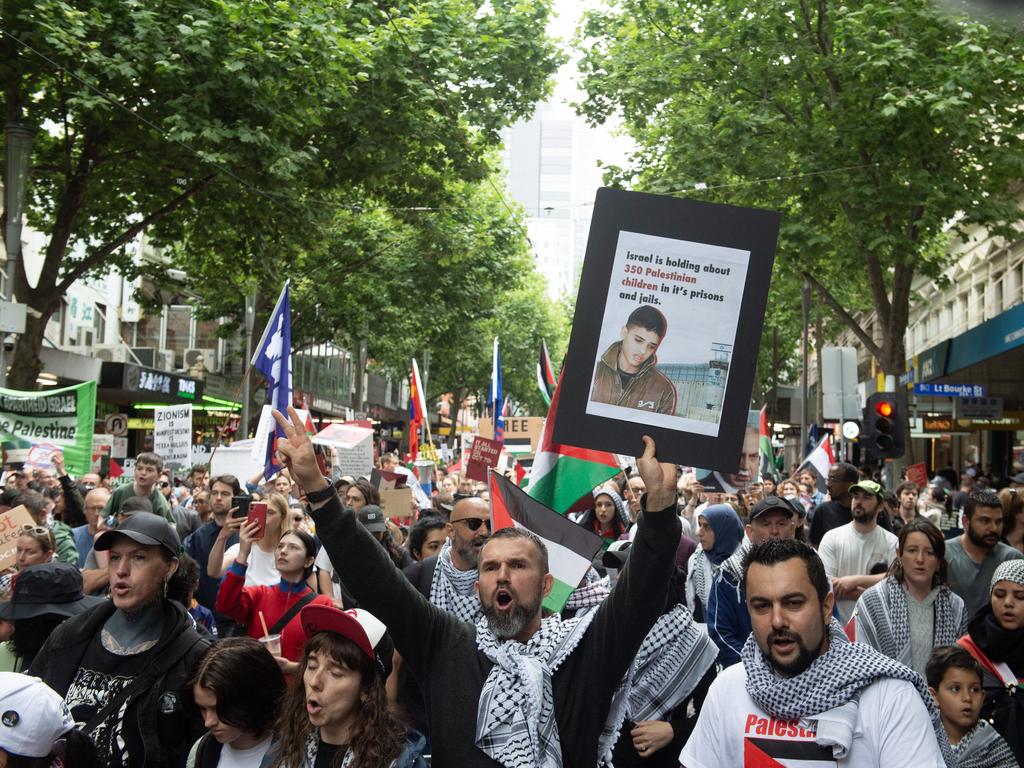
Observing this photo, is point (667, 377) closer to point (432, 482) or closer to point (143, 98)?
point (143, 98)

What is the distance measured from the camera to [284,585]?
6328 millimetres

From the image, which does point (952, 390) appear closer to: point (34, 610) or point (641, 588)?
point (34, 610)

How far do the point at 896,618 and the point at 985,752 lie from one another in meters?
1.29

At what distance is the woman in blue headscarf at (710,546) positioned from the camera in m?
7.63

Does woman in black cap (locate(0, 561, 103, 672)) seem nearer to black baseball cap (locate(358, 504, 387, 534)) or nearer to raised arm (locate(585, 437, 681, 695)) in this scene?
raised arm (locate(585, 437, 681, 695))

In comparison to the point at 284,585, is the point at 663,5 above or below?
above

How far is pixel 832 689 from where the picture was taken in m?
3.03

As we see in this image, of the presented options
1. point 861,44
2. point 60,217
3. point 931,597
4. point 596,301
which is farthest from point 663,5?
point 596,301

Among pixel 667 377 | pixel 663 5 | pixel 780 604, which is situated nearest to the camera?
pixel 780 604

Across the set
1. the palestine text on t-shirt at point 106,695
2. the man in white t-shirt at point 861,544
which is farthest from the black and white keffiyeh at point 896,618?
the palestine text on t-shirt at point 106,695

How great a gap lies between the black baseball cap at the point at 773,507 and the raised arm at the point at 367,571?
3631 mm

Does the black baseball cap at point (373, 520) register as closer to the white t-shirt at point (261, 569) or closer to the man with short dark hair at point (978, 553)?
the white t-shirt at point (261, 569)

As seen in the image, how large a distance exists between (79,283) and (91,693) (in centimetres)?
2920

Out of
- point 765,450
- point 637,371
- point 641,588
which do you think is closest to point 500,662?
point 641,588
